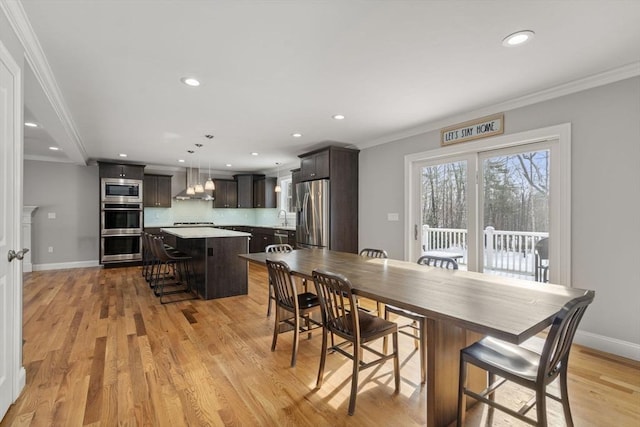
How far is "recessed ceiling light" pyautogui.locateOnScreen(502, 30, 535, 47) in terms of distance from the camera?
2.04m

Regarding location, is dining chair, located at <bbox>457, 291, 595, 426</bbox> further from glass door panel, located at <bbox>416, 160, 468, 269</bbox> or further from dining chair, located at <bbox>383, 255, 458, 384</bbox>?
glass door panel, located at <bbox>416, 160, 468, 269</bbox>

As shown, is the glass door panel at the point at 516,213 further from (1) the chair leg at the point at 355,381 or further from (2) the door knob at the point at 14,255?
(2) the door knob at the point at 14,255

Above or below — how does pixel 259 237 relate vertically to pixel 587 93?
below

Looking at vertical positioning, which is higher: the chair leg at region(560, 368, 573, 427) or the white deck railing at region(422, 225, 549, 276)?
the white deck railing at region(422, 225, 549, 276)

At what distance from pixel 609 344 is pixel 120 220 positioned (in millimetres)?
8163

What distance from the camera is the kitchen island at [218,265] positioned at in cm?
442

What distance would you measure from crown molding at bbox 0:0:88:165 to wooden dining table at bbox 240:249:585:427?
2.36 metres

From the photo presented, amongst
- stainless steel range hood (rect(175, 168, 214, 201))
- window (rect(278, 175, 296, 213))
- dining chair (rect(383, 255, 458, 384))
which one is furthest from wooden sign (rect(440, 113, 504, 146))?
stainless steel range hood (rect(175, 168, 214, 201))

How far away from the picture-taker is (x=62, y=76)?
2.69 m

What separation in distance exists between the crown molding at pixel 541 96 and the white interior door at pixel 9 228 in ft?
13.0

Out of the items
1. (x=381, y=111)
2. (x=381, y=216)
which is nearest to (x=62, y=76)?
(x=381, y=111)

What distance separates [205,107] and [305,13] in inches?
79.7

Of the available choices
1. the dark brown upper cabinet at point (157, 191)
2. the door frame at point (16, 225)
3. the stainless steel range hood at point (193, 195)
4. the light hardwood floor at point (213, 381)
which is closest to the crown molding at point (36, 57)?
the door frame at point (16, 225)

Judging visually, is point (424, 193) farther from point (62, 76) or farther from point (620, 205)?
point (62, 76)
